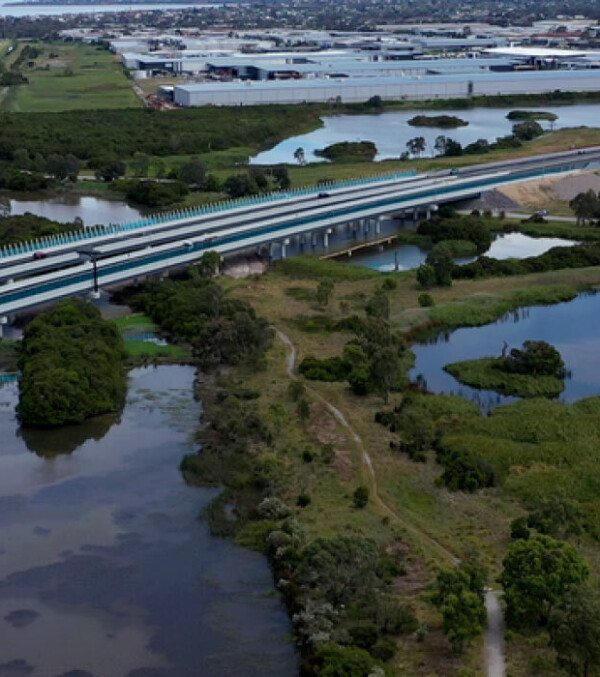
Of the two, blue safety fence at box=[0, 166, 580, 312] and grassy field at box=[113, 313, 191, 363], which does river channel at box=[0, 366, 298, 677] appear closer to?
grassy field at box=[113, 313, 191, 363]

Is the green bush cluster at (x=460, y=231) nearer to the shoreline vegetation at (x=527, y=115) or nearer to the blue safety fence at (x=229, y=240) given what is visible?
the blue safety fence at (x=229, y=240)

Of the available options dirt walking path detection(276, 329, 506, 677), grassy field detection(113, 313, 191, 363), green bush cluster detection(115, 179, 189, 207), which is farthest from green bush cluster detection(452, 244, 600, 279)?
green bush cluster detection(115, 179, 189, 207)

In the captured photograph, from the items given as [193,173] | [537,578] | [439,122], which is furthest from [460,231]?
[439,122]

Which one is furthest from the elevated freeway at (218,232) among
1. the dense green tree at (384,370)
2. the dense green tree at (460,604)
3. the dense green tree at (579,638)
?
the dense green tree at (579,638)

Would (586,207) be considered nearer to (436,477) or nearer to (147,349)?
(147,349)

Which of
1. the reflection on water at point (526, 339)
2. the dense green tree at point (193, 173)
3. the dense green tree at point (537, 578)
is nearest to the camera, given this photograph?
the dense green tree at point (537, 578)

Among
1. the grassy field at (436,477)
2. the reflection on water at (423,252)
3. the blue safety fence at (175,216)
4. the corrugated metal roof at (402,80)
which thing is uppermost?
the corrugated metal roof at (402,80)
